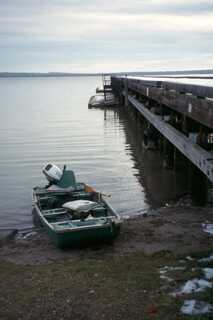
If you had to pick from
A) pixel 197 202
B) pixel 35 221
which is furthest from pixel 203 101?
pixel 35 221

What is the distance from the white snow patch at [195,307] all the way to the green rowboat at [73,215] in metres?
3.54

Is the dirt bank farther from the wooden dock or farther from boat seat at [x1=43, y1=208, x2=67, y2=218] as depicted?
the wooden dock

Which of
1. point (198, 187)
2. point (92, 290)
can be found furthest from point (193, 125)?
point (92, 290)

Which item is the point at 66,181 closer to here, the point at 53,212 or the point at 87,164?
the point at 53,212

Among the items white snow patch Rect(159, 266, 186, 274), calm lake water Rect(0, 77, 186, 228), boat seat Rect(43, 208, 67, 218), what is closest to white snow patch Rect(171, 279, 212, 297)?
white snow patch Rect(159, 266, 186, 274)

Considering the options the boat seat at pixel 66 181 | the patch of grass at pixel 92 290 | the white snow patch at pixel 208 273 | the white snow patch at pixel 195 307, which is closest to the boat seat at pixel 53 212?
the boat seat at pixel 66 181

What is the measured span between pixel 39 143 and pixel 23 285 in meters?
22.6

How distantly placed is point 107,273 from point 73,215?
2925 millimetres

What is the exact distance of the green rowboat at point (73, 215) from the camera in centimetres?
969

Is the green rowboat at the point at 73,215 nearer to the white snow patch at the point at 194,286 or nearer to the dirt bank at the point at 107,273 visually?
the dirt bank at the point at 107,273

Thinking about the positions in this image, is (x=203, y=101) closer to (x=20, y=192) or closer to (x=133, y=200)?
(x=133, y=200)

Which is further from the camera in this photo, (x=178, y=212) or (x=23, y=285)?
(x=178, y=212)

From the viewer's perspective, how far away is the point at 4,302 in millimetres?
Answer: 7082

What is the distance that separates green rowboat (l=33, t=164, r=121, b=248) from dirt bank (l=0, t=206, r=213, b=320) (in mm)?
290
